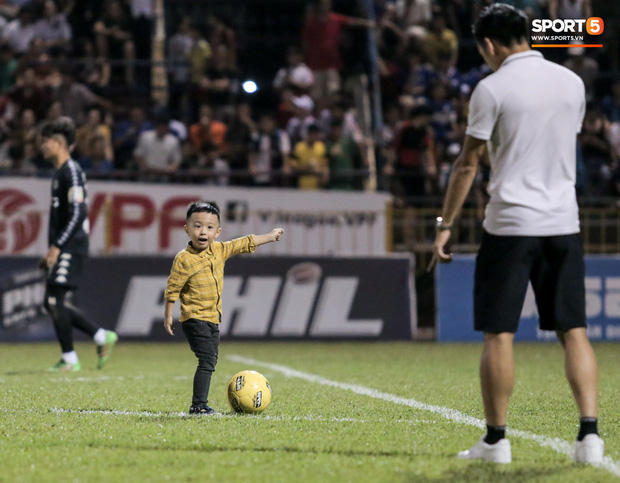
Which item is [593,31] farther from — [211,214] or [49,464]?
[49,464]

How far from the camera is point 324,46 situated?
18.2 metres

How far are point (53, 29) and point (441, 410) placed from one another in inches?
575

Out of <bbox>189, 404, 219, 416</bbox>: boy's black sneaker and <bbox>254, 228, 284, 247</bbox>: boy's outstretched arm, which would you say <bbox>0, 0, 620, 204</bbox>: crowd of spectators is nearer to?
<bbox>254, 228, 284, 247</bbox>: boy's outstretched arm

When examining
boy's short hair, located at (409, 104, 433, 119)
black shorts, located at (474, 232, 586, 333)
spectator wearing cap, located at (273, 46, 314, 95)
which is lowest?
black shorts, located at (474, 232, 586, 333)

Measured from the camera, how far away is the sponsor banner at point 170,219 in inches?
567

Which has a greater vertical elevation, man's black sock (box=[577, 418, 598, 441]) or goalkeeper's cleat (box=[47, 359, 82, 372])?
man's black sock (box=[577, 418, 598, 441])

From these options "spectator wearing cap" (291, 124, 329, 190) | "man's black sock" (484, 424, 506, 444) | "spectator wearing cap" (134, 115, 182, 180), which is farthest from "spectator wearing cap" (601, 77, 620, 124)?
"man's black sock" (484, 424, 506, 444)

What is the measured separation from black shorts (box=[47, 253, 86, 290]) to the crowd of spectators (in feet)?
19.3

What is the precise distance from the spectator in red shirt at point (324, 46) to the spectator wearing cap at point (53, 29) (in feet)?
15.0

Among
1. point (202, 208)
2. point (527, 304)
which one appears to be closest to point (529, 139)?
point (202, 208)

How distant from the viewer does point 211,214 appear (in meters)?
5.93

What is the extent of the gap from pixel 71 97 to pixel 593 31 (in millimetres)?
9655

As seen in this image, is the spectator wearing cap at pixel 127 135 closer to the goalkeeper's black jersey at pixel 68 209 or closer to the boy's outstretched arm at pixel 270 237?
the goalkeeper's black jersey at pixel 68 209

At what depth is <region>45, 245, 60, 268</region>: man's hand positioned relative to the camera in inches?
356
